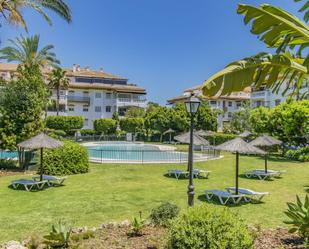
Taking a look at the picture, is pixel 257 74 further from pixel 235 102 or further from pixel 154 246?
pixel 235 102

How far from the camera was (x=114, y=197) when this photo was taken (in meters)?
14.1

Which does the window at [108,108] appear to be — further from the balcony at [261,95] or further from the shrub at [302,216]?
the shrub at [302,216]

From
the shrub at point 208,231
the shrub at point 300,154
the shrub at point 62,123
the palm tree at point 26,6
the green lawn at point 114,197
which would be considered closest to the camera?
the shrub at point 208,231

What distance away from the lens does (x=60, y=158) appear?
778 inches

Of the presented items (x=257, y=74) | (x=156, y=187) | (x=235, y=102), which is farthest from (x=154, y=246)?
(x=235, y=102)

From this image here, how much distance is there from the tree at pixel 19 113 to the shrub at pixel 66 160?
8.74 feet

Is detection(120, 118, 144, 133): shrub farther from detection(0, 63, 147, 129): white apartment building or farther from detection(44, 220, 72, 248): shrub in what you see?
detection(44, 220, 72, 248): shrub

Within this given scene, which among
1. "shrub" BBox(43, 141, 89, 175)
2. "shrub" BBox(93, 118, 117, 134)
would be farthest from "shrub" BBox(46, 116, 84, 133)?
"shrub" BBox(43, 141, 89, 175)

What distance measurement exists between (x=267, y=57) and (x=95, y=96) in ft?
202

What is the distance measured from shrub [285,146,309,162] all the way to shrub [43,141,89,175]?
61.5 feet

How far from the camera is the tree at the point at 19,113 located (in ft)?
68.4

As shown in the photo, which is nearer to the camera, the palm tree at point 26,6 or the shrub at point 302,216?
the shrub at point 302,216

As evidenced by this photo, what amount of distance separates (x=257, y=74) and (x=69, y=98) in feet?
197

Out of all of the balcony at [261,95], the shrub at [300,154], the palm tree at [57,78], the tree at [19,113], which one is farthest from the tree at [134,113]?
the tree at [19,113]
